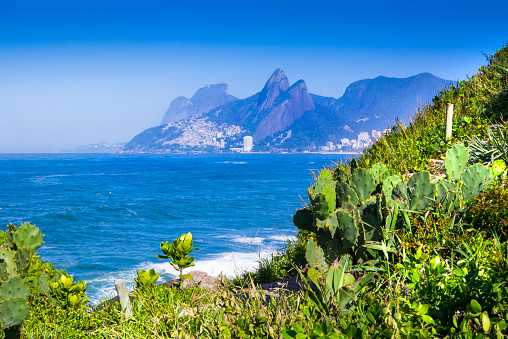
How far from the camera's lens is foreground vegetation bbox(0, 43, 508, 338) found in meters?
2.12

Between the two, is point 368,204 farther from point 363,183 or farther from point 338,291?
point 338,291

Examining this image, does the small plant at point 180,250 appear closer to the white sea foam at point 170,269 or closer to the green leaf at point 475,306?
the green leaf at point 475,306

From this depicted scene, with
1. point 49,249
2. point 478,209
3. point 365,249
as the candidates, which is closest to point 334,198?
point 365,249

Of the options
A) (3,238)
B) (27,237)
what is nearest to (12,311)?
(27,237)

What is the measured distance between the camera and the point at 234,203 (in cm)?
3681

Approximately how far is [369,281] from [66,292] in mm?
3241

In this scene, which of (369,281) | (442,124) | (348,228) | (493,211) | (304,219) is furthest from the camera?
(442,124)

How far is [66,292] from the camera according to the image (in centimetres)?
392

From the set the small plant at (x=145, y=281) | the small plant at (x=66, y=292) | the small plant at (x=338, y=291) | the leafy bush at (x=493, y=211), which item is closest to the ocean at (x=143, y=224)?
the small plant at (x=145, y=281)

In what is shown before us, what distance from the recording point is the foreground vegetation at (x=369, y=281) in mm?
2119

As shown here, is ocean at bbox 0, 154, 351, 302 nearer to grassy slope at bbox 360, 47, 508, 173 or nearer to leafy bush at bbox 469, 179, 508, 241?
grassy slope at bbox 360, 47, 508, 173

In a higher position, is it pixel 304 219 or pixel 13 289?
pixel 304 219

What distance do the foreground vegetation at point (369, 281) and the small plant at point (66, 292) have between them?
0.5 inches

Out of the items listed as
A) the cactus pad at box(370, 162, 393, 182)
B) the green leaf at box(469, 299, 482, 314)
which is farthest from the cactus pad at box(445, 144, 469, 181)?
the green leaf at box(469, 299, 482, 314)
